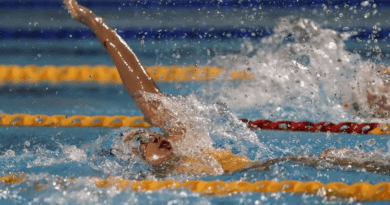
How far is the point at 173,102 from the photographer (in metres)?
2.03

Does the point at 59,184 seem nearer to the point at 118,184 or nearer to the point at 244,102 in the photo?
the point at 118,184

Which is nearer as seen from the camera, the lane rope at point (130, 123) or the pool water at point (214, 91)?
the pool water at point (214, 91)

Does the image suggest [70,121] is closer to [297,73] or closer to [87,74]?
[87,74]

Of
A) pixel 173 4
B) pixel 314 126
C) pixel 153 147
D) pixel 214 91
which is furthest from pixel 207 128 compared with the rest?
pixel 173 4

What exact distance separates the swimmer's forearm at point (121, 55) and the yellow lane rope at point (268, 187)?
33 centimetres

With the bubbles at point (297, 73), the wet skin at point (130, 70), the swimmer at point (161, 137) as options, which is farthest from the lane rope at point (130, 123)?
the wet skin at point (130, 70)

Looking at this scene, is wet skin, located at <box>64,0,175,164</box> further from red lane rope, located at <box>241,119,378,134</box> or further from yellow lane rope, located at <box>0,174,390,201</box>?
red lane rope, located at <box>241,119,378,134</box>

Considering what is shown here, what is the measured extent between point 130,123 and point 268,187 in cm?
142

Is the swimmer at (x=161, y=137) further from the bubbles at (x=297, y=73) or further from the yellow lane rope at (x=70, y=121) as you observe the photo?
the bubbles at (x=297, y=73)

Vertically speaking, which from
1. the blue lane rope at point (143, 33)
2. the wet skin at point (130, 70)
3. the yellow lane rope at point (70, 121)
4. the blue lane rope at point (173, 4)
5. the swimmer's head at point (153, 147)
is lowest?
the swimmer's head at point (153, 147)

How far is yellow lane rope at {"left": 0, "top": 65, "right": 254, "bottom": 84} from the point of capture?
3.95m

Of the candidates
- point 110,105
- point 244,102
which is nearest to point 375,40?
point 244,102

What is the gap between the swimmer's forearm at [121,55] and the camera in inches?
76.4

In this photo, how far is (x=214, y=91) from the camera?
362 centimetres
